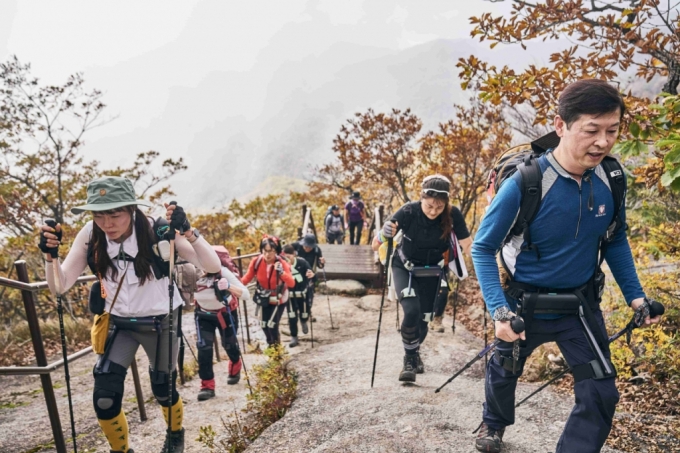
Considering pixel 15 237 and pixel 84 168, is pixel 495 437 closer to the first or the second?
pixel 15 237

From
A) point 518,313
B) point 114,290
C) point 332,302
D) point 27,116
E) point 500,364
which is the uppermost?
point 27,116

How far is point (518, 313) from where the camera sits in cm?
253

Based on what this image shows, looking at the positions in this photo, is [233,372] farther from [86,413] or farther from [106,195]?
[106,195]

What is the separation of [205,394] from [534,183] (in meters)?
4.58

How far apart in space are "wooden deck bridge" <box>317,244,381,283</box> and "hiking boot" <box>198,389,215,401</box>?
25.4ft

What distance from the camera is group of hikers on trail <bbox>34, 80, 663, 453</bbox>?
2.32 metres

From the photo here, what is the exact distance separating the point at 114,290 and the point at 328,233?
13.0 meters

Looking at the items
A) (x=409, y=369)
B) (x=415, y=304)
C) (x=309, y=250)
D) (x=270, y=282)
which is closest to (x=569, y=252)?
(x=415, y=304)

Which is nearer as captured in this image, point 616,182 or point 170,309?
point 616,182

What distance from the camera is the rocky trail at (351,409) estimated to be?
3.43 meters

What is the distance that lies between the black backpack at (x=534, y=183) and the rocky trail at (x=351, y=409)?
1.60 metres

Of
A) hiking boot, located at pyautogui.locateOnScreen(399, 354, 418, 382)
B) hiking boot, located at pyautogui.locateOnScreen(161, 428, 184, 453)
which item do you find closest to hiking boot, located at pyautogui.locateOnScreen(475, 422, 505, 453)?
hiking boot, located at pyautogui.locateOnScreen(399, 354, 418, 382)

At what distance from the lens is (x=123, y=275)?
10.4 feet

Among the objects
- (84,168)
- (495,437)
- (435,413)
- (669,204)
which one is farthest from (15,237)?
(669,204)
